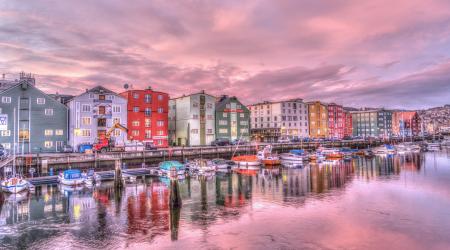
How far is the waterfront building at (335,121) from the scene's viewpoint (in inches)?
5842

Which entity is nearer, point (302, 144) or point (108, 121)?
point (108, 121)

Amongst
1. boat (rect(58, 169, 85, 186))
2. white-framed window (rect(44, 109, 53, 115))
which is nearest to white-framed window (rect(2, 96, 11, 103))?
white-framed window (rect(44, 109, 53, 115))

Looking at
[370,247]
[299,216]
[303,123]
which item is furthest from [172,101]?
[370,247]

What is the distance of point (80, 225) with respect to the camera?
26.2 meters

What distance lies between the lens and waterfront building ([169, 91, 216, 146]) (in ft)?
287

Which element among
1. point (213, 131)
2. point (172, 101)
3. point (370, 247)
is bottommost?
point (370, 247)

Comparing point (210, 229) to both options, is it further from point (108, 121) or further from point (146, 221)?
point (108, 121)

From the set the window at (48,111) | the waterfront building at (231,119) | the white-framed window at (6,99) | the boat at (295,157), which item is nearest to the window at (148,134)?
the window at (48,111)

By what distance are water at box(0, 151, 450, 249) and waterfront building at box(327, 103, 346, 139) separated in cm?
10463

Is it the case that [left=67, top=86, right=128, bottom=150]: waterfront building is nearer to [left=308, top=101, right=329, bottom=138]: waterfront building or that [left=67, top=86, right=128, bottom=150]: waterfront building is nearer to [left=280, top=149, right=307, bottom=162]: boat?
[left=280, top=149, right=307, bottom=162]: boat

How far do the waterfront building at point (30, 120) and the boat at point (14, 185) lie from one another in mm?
20841

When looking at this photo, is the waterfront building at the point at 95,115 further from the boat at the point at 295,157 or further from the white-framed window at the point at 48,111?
the boat at the point at 295,157

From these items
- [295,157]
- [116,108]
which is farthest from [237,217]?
[116,108]

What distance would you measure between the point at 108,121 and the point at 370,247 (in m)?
62.2
